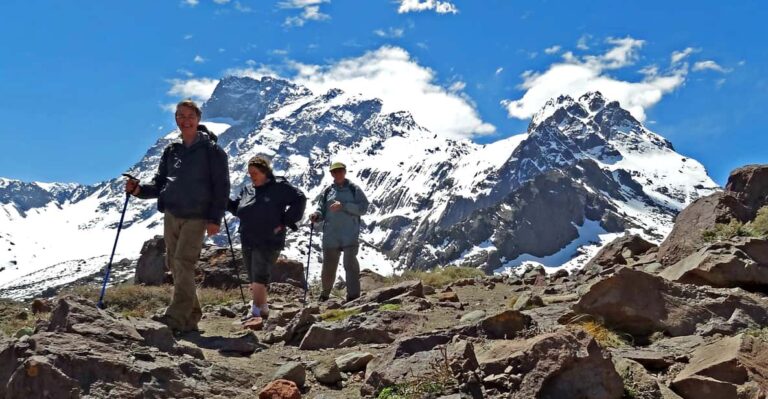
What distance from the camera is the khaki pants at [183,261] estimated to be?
8.76 meters

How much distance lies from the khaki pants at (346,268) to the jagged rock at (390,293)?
3.27 feet

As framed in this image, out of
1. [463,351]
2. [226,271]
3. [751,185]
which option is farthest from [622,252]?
[463,351]

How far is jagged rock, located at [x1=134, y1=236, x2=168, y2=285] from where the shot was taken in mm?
18703

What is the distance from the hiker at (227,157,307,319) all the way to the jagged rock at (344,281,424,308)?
149 centimetres

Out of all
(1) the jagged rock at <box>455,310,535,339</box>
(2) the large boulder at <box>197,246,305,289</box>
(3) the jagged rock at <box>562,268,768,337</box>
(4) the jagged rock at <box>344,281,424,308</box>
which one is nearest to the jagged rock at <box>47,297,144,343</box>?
(1) the jagged rock at <box>455,310,535,339</box>

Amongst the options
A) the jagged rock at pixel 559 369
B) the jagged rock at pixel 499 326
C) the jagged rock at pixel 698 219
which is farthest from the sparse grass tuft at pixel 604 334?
the jagged rock at pixel 698 219

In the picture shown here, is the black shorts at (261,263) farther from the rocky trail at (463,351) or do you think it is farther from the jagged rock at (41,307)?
the jagged rock at (41,307)

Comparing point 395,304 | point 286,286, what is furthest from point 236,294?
point 395,304

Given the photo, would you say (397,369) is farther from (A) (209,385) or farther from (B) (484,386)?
(A) (209,385)

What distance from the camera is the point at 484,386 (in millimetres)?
5172

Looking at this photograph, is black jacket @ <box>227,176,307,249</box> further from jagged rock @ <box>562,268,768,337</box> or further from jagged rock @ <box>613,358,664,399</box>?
jagged rock @ <box>613,358,664,399</box>

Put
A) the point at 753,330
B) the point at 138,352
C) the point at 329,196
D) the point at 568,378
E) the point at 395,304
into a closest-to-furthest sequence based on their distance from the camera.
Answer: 1. the point at 568,378
2. the point at 138,352
3. the point at 753,330
4. the point at 395,304
5. the point at 329,196

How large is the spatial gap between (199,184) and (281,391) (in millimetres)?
3602

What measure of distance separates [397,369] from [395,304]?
4742 millimetres
